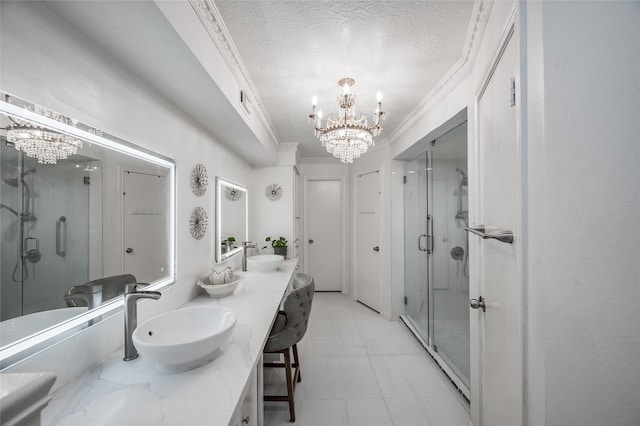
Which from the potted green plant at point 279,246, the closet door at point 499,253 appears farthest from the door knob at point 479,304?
the potted green plant at point 279,246

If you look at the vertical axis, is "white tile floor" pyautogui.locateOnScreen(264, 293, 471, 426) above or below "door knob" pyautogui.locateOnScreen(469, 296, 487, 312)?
below

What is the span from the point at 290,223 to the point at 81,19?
2.83 metres

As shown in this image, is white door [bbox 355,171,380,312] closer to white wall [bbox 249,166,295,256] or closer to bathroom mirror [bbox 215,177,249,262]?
white wall [bbox 249,166,295,256]

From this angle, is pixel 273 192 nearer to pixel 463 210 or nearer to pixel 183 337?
pixel 463 210

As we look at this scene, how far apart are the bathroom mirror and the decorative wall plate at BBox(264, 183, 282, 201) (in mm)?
390

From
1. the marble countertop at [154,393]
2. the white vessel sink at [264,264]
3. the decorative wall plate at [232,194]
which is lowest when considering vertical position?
the marble countertop at [154,393]

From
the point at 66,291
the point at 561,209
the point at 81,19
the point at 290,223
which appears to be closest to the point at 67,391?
the point at 66,291

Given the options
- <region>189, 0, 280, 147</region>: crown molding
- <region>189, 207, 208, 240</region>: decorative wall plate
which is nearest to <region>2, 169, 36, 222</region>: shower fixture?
<region>189, 0, 280, 147</region>: crown molding

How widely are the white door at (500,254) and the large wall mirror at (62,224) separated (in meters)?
1.53

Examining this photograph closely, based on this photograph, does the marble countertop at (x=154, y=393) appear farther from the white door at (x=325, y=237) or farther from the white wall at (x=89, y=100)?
the white door at (x=325, y=237)

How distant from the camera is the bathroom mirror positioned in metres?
2.29

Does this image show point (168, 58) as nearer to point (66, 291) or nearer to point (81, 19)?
point (81, 19)

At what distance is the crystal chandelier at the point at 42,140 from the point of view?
2.51 ft

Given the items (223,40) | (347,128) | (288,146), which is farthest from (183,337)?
(288,146)
